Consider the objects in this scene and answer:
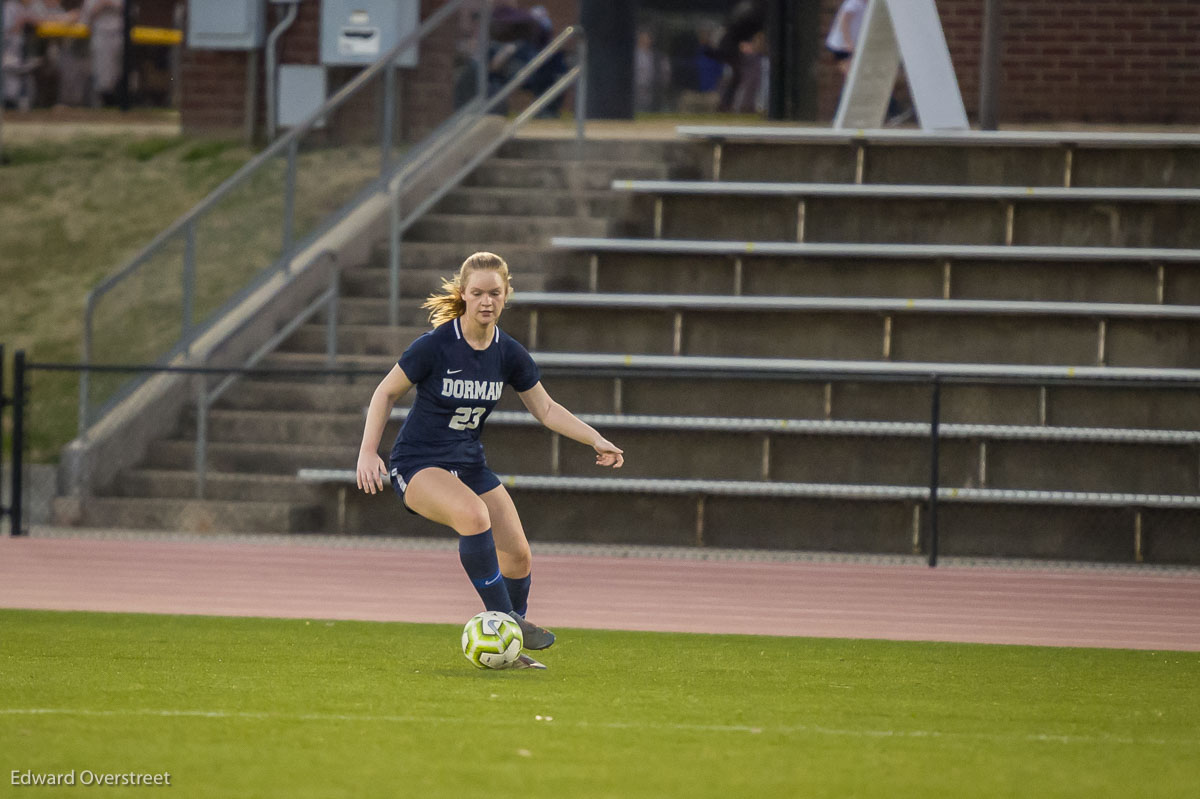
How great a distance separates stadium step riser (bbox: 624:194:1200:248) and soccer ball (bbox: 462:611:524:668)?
915cm

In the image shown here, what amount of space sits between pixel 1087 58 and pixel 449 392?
51.3 feet

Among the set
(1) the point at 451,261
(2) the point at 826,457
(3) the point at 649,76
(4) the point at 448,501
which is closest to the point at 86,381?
(1) the point at 451,261

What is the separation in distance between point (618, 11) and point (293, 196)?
7.40 metres

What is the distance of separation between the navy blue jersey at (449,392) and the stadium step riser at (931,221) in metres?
8.80

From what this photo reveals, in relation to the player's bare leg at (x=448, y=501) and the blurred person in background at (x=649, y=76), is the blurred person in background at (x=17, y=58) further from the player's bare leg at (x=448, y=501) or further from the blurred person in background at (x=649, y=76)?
the player's bare leg at (x=448, y=501)

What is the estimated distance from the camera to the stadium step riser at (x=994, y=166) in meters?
17.3

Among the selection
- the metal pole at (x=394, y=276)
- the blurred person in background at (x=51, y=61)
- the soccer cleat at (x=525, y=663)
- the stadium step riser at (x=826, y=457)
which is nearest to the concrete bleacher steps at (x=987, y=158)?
the stadium step riser at (x=826, y=457)

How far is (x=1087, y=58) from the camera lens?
22.4 meters

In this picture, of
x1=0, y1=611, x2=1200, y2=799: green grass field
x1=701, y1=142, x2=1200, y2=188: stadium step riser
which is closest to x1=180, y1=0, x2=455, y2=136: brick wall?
x1=701, y1=142, x2=1200, y2=188: stadium step riser

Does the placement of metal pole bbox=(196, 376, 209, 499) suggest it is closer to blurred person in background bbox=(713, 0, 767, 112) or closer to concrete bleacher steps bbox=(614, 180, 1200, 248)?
concrete bleacher steps bbox=(614, 180, 1200, 248)

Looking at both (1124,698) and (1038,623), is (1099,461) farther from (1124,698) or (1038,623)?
(1124,698)

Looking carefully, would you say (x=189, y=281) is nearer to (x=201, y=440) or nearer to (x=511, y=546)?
(x=201, y=440)

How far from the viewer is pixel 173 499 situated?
15695mm

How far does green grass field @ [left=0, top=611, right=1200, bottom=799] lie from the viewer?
6406mm
